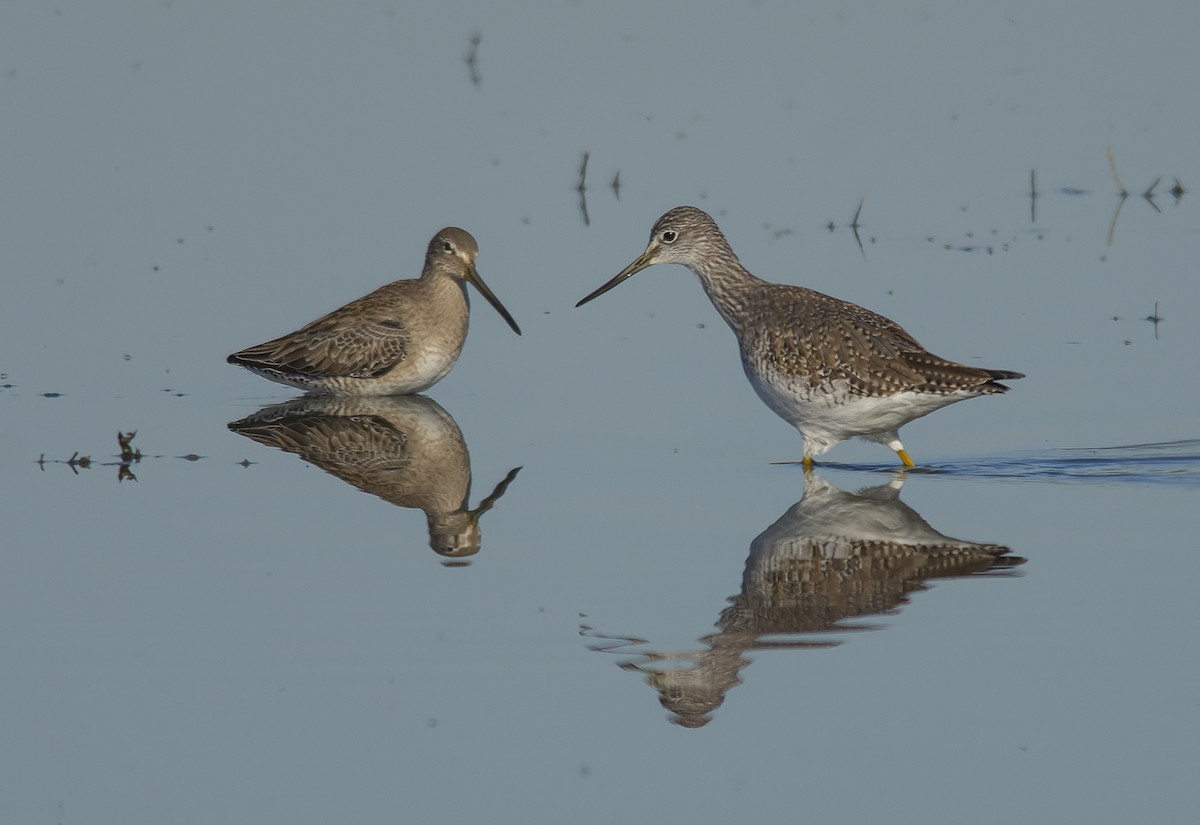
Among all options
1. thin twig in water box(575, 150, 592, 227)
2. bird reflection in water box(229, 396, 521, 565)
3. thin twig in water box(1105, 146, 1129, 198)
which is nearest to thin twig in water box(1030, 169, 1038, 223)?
thin twig in water box(1105, 146, 1129, 198)

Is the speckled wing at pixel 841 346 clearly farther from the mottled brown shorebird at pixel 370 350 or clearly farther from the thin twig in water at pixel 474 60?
the thin twig in water at pixel 474 60

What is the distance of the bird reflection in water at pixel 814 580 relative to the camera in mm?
9234

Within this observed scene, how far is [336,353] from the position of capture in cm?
1487

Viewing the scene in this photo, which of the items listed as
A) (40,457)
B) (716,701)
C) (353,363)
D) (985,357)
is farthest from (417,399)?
(716,701)

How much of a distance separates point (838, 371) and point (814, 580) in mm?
2587

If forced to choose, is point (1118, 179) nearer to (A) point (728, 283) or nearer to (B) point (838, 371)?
(A) point (728, 283)

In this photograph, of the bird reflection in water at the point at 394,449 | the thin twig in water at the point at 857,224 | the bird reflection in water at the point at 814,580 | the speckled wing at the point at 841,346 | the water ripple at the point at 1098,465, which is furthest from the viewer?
the thin twig in water at the point at 857,224

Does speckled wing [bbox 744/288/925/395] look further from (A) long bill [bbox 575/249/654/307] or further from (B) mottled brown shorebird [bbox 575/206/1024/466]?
(A) long bill [bbox 575/249/654/307]

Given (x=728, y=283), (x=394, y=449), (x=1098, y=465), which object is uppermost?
(x=728, y=283)

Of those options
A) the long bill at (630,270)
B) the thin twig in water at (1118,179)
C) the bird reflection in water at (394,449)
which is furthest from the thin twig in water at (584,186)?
the thin twig in water at (1118,179)

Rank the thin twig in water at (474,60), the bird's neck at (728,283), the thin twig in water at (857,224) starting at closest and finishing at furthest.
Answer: the bird's neck at (728,283) → the thin twig in water at (857,224) → the thin twig in water at (474,60)

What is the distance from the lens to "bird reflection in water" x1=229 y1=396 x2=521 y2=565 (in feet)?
38.5

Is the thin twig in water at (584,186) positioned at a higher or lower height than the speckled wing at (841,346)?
higher

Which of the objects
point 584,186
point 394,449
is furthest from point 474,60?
point 394,449
